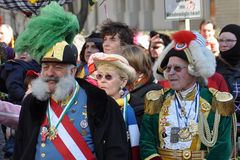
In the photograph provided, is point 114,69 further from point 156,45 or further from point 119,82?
point 156,45

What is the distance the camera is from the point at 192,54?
458 cm

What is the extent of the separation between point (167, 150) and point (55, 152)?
90cm

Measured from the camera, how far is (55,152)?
4141 mm

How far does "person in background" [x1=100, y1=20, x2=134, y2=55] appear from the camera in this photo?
5.97 metres

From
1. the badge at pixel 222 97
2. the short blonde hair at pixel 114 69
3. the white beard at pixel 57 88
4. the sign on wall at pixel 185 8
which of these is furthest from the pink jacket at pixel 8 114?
the sign on wall at pixel 185 8

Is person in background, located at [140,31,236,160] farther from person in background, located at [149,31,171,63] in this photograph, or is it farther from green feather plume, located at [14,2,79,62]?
person in background, located at [149,31,171,63]

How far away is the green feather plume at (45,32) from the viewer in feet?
13.7

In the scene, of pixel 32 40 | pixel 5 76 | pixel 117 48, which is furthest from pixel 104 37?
pixel 32 40

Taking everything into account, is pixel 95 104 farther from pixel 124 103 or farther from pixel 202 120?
pixel 202 120

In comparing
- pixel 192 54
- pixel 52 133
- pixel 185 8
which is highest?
pixel 185 8

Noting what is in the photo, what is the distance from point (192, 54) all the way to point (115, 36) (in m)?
1.63

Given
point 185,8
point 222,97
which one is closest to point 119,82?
point 222,97

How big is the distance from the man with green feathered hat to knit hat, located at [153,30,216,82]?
70 centimetres

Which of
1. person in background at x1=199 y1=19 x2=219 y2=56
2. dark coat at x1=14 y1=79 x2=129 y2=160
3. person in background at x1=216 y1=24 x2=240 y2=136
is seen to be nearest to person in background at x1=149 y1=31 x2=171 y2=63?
person in background at x1=199 y1=19 x2=219 y2=56
